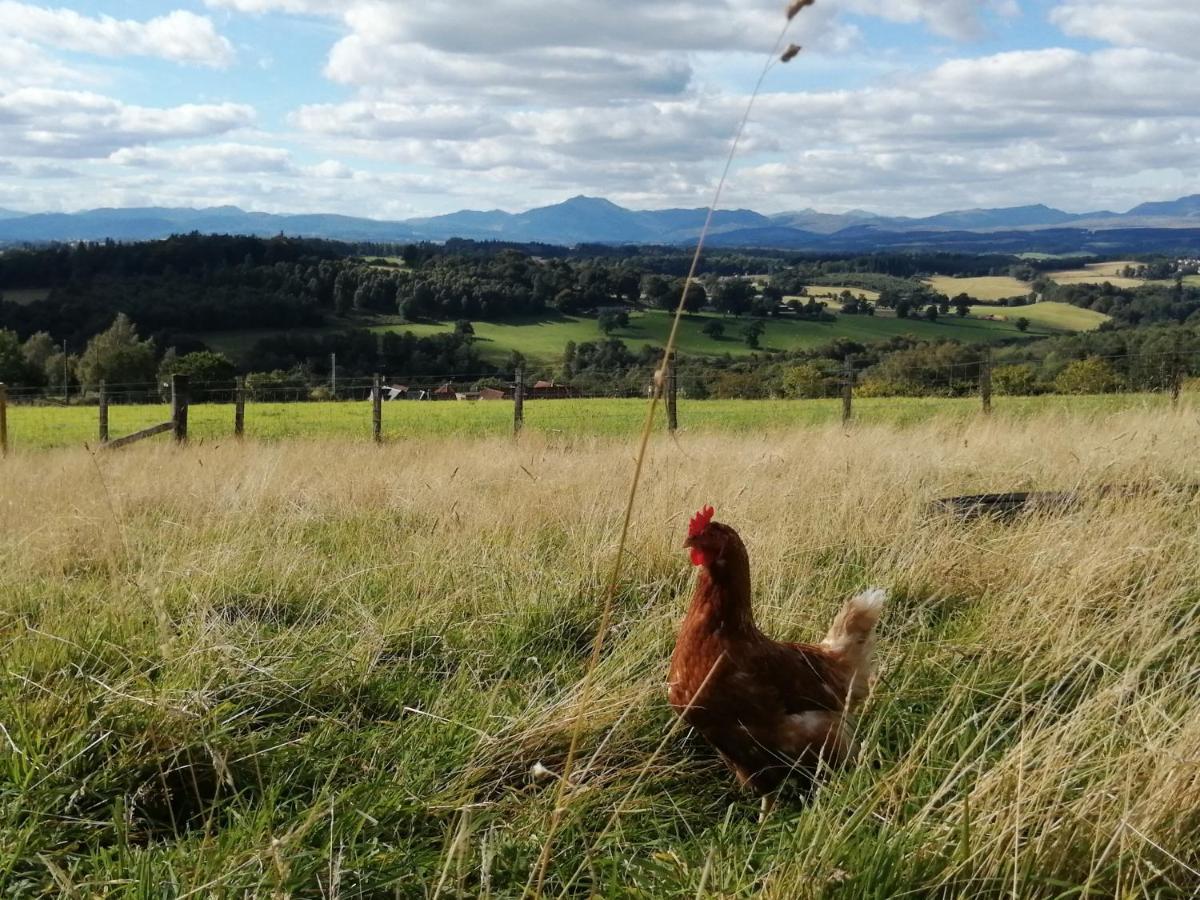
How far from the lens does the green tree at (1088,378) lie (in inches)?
902

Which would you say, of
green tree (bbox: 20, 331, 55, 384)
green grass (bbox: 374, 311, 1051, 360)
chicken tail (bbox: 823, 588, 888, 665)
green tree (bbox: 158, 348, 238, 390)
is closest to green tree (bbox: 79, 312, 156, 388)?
green tree (bbox: 158, 348, 238, 390)

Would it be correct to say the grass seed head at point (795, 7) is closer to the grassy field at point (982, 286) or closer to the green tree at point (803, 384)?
the green tree at point (803, 384)

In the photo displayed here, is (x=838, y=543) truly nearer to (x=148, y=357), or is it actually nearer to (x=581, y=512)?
(x=581, y=512)

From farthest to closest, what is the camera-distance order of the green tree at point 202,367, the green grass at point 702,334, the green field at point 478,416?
the green grass at point 702,334 < the green tree at point 202,367 < the green field at point 478,416

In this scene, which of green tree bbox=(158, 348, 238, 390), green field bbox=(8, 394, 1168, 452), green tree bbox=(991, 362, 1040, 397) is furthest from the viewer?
green tree bbox=(158, 348, 238, 390)

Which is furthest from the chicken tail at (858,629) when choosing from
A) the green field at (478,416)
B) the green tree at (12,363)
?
the green tree at (12,363)

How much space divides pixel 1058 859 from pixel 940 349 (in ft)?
168

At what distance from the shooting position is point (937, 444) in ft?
31.4

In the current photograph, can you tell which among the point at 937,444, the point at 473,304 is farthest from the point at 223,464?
the point at 473,304

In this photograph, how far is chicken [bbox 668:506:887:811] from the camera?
3.05 m

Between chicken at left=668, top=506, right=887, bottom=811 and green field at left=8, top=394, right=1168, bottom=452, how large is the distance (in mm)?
13896

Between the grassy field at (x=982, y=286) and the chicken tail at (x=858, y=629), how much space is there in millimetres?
87918

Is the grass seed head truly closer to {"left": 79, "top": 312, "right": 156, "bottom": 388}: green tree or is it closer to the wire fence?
the wire fence

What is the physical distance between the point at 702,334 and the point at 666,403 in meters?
41.8
